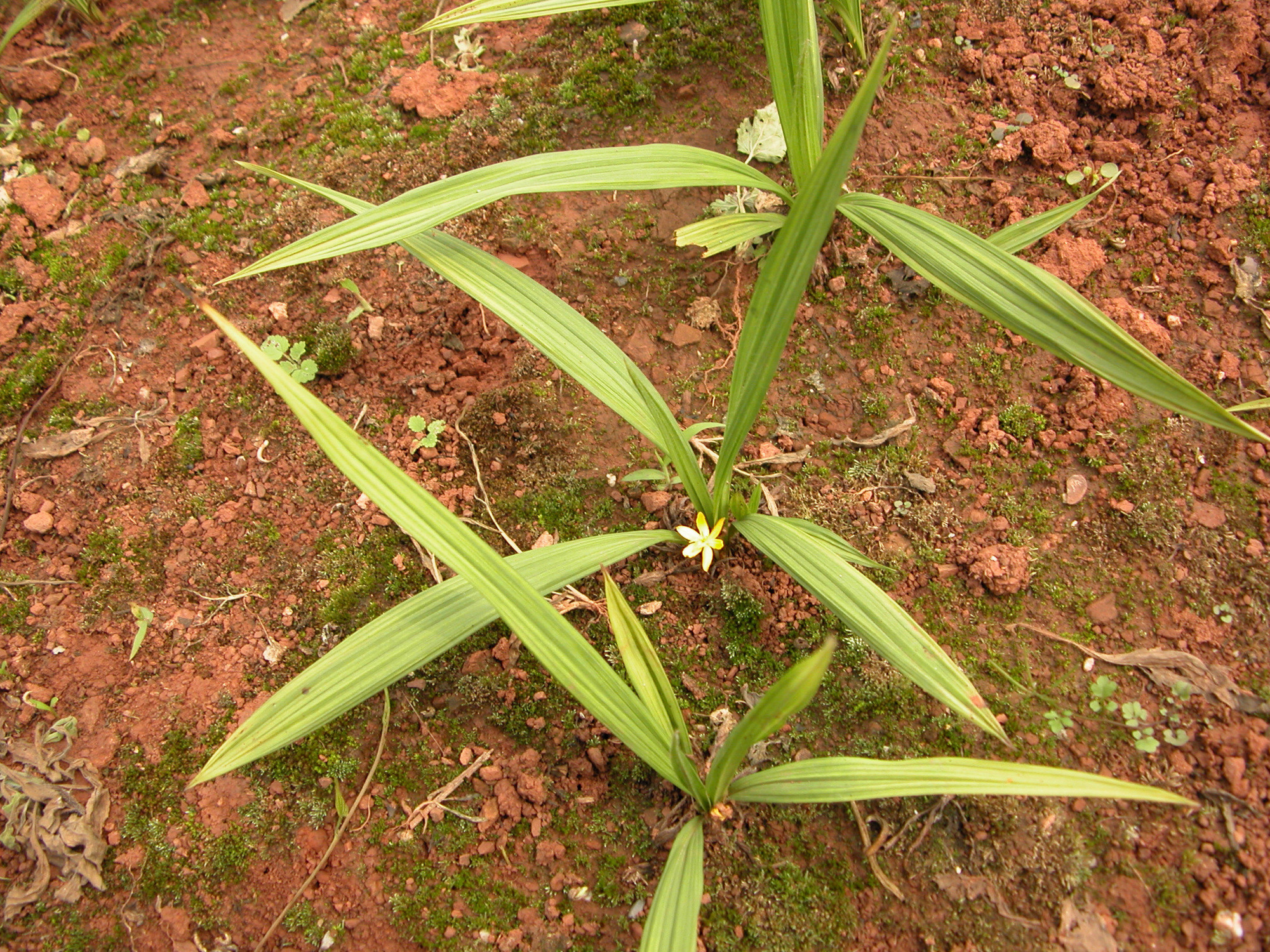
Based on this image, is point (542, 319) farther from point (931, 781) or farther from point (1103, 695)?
point (1103, 695)

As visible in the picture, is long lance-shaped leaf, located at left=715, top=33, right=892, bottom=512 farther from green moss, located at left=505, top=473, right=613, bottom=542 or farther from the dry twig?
the dry twig

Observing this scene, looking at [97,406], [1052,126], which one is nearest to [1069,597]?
[1052,126]

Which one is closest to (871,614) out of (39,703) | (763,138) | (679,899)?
(679,899)

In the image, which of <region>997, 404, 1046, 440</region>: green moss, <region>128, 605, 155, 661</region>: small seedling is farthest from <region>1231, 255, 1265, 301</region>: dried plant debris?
<region>128, 605, 155, 661</region>: small seedling

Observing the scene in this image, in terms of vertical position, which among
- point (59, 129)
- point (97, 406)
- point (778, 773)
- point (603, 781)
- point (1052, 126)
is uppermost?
point (59, 129)

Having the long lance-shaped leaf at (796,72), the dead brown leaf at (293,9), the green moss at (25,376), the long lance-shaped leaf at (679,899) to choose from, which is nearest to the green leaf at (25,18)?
the dead brown leaf at (293,9)

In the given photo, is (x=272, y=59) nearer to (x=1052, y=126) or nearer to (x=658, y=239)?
(x=658, y=239)
